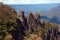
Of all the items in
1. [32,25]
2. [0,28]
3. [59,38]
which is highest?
[0,28]

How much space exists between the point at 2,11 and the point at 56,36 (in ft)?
35.4

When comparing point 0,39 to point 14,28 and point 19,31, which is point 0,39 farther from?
point 19,31

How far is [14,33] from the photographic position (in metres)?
15.3

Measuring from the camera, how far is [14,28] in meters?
15.1

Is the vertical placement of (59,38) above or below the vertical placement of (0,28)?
below

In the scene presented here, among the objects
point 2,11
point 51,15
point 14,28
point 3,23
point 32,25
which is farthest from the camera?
point 51,15

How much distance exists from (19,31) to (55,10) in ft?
69.7

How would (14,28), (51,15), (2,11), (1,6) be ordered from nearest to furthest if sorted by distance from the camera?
1. (14,28)
2. (2,11)
3. (1,6)
4. (51,15)

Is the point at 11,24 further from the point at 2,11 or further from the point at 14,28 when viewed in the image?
the point at 2,11

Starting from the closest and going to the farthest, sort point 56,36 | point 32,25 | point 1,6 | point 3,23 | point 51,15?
point 3,23 → point 1,6 → point 32,25 → point 56,36 → point 51,15

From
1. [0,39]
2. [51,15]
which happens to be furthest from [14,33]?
[51,15]

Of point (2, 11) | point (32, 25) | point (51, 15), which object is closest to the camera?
point (2, 11)

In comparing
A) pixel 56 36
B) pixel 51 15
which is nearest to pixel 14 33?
pixel 56 36

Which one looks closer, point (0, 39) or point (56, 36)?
point (0, 39)
